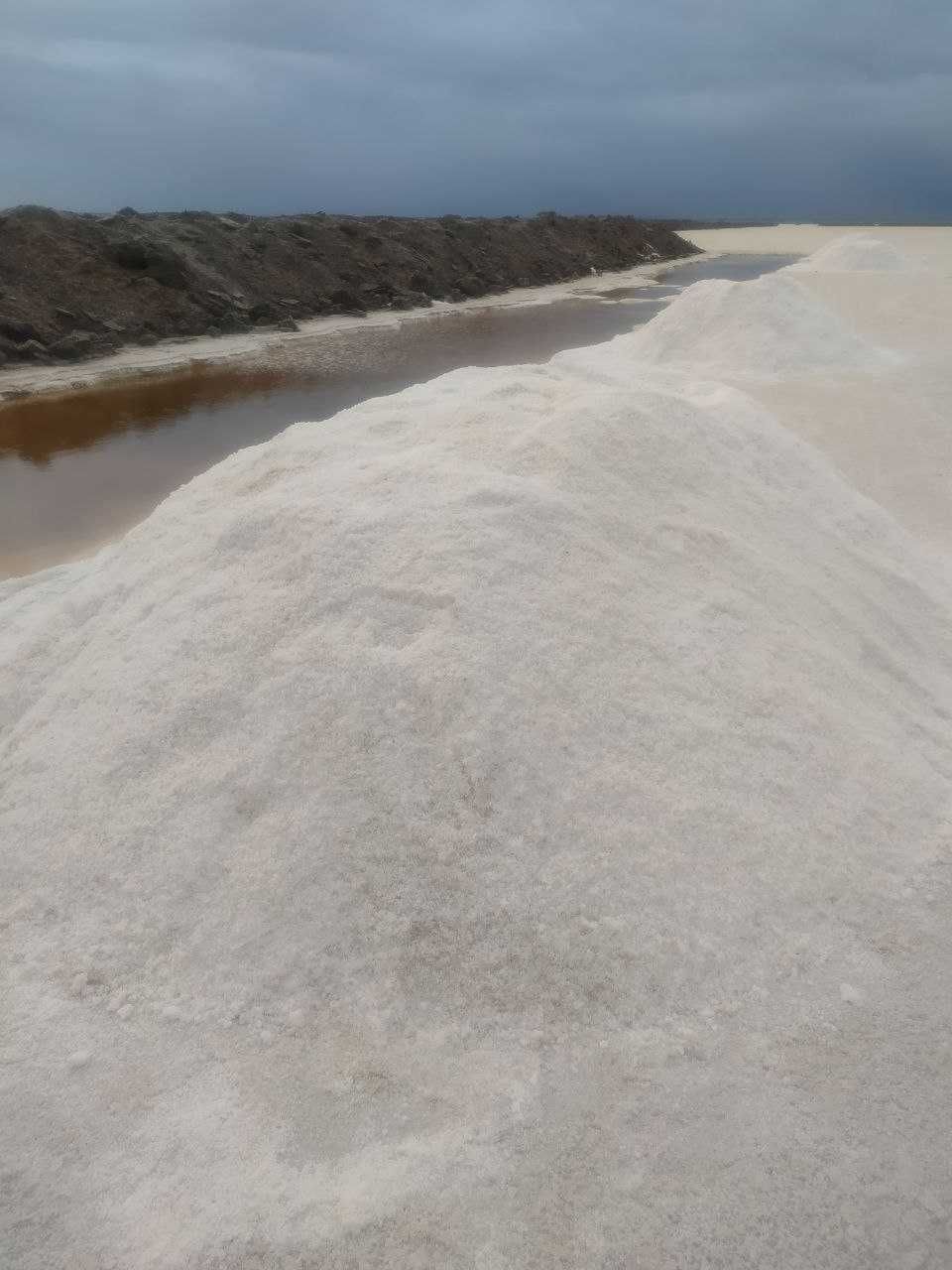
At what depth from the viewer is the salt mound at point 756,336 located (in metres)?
6.21

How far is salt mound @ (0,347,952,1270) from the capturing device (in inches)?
52.9

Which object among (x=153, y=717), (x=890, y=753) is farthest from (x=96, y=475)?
(x=890, y=753)

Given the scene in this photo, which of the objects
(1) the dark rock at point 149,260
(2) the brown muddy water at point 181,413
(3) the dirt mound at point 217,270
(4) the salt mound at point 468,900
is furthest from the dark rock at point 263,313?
(4) the salt mound at point 468,900

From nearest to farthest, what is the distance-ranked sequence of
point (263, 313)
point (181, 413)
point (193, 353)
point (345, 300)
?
1. point (181, 413)
2. point (193, 353)
3. point (263, 313)
4. point (345, 300)

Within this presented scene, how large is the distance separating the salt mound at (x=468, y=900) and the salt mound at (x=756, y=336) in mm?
4282

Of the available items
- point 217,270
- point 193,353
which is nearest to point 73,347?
point 193,353

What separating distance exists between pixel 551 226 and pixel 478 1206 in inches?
942

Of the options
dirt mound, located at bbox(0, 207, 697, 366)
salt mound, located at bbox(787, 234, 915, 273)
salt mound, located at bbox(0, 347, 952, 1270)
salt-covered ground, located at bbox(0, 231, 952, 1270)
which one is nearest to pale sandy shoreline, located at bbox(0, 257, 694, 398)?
dirt mound, located at bbox(0, 207, 697, 366)

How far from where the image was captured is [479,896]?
63.3 inches

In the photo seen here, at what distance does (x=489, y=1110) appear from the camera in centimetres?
142

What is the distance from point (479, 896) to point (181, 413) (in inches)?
276

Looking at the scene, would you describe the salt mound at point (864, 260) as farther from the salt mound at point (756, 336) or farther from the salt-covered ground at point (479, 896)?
the salt-covered ground at point (479, 896)

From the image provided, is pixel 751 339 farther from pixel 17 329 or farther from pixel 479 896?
pixel 17 329

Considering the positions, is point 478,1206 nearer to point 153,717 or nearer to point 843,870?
point 843,870
